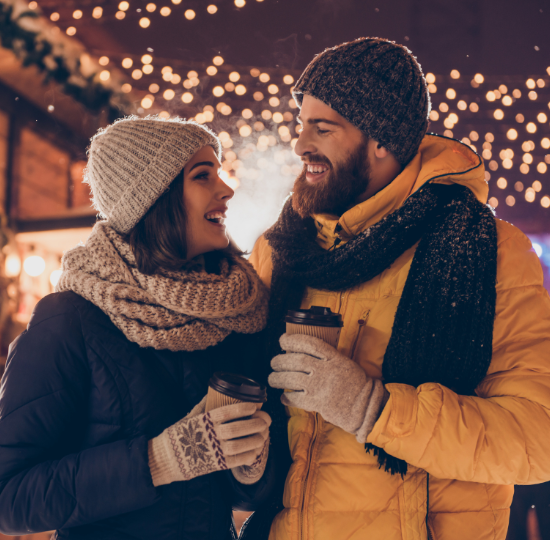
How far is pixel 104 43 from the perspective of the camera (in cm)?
344

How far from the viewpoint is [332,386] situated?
98cm

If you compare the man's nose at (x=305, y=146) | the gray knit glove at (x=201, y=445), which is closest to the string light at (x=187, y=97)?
the man's nose at (x=305, y=146)

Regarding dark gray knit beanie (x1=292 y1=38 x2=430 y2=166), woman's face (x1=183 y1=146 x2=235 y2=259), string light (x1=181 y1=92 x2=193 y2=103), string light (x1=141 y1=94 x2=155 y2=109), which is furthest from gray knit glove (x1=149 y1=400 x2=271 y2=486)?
string light (x1=141 y1=94 x2=155 y2=109)

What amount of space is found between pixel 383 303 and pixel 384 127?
1.96 ft

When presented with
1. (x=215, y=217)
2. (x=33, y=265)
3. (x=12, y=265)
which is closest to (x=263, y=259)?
(x=215, y=217)

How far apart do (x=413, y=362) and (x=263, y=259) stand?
786 mm

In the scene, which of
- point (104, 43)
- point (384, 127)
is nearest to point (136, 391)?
point (384, 127)

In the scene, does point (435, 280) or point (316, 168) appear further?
point (316, 168)

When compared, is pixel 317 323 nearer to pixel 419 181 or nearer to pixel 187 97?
pixel 419 181

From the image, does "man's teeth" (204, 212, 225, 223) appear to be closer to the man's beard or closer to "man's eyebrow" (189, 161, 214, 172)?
"man's eyebrow" (189, 161, 214, 172)

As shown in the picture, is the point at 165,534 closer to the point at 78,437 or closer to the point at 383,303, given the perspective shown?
the point at 78,437

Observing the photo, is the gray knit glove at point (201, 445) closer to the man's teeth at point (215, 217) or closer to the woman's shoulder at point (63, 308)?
the woman's shoulder at point (63, 308)

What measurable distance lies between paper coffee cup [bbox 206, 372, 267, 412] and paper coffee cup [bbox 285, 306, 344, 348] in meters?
0.17

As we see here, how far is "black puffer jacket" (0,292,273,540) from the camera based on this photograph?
92 cm
